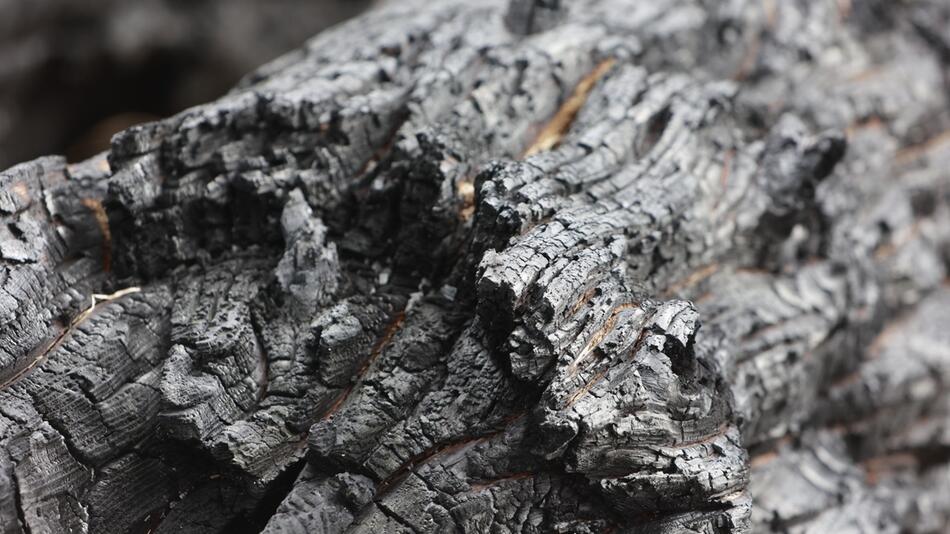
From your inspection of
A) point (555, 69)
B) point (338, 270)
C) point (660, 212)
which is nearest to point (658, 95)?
point (555, 69)

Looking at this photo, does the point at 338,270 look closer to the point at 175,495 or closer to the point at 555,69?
the point at 175,495

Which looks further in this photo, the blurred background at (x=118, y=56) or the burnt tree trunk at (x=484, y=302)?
the blurred background at (x=118, y=56)

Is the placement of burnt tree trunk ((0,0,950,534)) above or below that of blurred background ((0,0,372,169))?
below

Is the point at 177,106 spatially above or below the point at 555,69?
above

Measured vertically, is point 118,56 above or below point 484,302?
above

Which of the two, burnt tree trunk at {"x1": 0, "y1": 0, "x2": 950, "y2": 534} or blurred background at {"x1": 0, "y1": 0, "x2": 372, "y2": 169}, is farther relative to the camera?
blurred background at {"x1": 0, "y1": 0, "x2": 372, "y2": 169}
